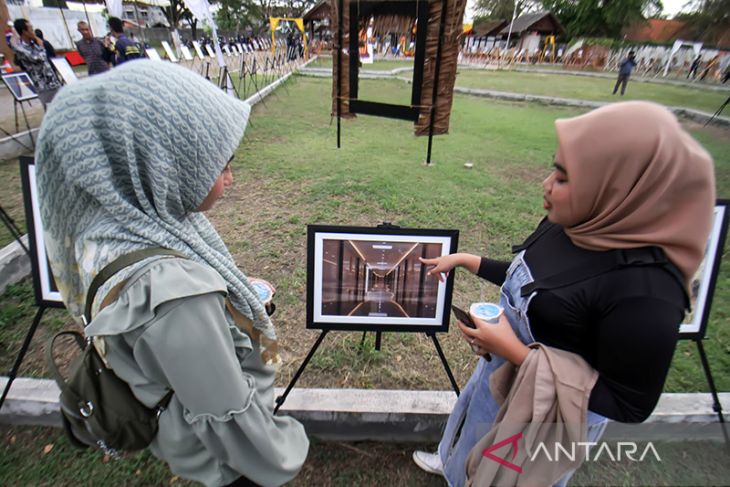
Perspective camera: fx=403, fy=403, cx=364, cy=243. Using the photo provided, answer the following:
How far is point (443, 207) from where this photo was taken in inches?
198

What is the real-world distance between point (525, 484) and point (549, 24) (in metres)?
45.4

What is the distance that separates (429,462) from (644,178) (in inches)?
67.5

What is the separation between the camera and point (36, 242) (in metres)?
1.92

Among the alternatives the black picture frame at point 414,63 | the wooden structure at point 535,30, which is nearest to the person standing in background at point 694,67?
the wooden structure at point 535,30

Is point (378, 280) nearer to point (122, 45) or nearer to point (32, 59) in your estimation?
point (122, 45)

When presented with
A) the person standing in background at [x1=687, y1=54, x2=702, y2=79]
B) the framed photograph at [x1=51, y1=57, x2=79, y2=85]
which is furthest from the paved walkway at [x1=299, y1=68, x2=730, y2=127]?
the person standing in background at [x1=687, y1=54, x2=702, y2=79]

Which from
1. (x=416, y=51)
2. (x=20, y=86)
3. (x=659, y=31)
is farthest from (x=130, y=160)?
(x=659, y=31)

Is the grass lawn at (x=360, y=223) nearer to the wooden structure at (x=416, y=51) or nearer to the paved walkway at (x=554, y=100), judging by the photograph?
the wooden structure at (x=416, y=51)

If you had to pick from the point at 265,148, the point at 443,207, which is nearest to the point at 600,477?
the point at 443,207

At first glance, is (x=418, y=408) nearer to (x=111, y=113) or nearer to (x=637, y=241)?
(x=637, y=241)

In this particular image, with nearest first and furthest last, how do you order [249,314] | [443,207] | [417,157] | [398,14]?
[249,314], [443,207], [398,14], [417,157]

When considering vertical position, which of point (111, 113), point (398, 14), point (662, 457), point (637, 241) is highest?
point (398, 14)

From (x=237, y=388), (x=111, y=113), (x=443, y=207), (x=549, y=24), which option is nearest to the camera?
(x=111, y=113)

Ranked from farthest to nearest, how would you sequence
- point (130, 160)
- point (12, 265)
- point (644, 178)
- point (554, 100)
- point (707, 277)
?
point (554, 100)
point (12, 265)
point (707, 277)
point (644, 178)
point (130, 160)
